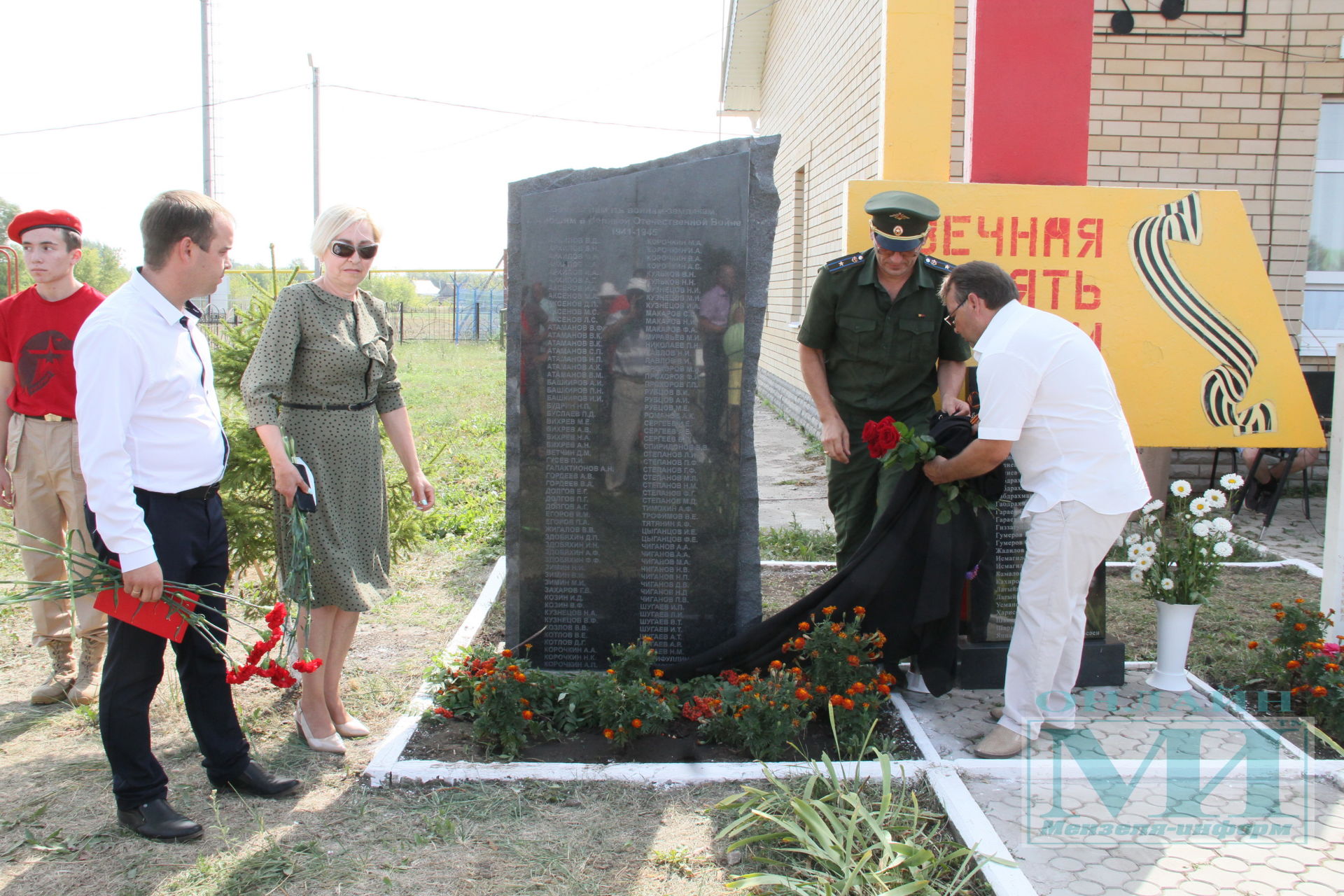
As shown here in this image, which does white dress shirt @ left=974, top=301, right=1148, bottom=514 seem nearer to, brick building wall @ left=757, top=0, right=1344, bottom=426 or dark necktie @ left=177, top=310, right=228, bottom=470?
dark necktie @ left=177, top=310, right=228, bottom=470

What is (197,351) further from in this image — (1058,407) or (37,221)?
(1058,407)

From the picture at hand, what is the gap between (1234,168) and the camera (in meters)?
7.81

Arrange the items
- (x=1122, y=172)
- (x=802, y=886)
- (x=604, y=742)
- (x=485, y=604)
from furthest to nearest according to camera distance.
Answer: (x=1122, y=172)
(x=485, y=604)
(x=604, y=742)
(x=802, y=886)

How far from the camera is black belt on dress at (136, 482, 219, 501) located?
2848 mm

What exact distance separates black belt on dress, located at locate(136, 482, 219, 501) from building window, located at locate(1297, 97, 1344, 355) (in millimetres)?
8681

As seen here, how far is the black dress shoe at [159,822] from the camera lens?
9.70 ft

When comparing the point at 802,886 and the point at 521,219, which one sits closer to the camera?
the point at 802,886

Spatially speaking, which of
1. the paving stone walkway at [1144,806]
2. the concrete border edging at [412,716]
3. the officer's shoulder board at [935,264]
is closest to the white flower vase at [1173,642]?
the paving stone walkway at [1144,806]

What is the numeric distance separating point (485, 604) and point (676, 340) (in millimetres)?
1844

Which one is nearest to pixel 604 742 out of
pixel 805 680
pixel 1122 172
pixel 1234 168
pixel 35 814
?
pixel 805 680

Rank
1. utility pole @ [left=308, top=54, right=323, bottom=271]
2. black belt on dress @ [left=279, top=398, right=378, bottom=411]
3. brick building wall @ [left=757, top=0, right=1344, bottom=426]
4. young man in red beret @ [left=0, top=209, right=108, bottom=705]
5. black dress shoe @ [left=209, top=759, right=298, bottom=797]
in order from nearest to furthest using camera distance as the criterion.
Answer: black dress shoe @ [left=209, top=759, right=298, bottom=797]
black belt on dress @ [left=279, top=398, right=378, bottom=411]
young man in red beret @ [left=0, top=209, right=108, bottom=705]
brick building wall @ [left=757, top=0, right=1344, bottom=426]
utility pole @ [left=308, top=54, right=323, bottom=271]

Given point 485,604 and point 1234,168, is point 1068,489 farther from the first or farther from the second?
point 1234,168

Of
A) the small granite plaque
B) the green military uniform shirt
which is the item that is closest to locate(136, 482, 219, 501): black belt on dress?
the small granite plaque

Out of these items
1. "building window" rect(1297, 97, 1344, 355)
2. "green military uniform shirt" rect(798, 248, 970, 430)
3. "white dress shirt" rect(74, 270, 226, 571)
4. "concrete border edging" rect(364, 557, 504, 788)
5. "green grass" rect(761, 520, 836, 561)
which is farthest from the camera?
"building window" rect(1297, 97, 1344, 355)
